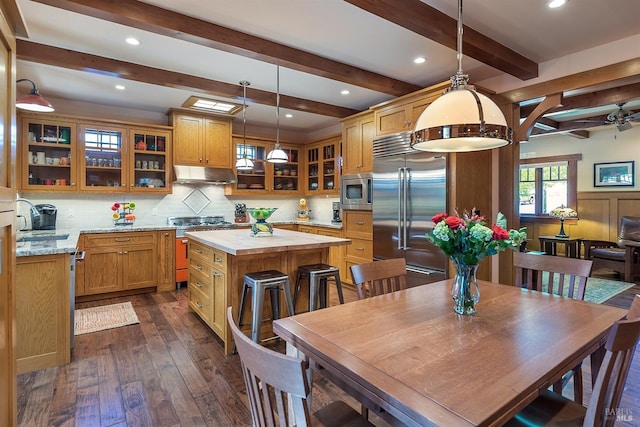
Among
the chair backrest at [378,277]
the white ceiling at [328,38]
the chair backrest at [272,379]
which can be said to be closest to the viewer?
the chair backrest at [272,379]

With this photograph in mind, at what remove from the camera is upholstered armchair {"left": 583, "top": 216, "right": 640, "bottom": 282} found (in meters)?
5.53

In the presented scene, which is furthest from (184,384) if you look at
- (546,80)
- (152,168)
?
(546,80)

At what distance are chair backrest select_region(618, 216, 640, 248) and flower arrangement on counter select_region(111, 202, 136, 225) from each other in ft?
25.8

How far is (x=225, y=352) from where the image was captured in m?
2.81

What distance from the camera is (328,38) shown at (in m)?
2.89

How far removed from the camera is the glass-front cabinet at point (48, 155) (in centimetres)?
417

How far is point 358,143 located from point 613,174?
569 cm

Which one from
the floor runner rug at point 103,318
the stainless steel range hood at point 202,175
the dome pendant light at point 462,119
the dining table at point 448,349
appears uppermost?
the stainless steel range hood at point 202,175

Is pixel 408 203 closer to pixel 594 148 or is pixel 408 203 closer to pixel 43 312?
pixel 43 312

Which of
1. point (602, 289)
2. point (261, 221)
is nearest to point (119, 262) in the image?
point (261, 221)

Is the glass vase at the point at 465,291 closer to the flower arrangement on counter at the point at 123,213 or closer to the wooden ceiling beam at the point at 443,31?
the wooden ceiling beam at the point at 443,31

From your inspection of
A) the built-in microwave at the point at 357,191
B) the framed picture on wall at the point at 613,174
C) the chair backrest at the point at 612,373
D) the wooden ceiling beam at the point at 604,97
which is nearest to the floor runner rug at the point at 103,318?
the built-in microwave at the point at 357,191

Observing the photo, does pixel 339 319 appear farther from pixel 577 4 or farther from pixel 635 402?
pixel 577 4

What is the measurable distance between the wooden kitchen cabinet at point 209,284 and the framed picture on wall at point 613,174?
7.81m
